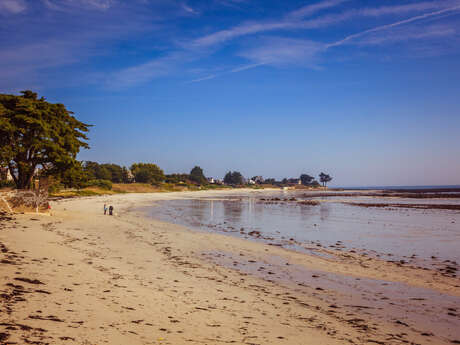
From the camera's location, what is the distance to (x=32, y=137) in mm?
27875

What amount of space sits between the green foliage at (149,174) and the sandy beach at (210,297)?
4942 inches

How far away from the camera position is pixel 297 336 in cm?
620

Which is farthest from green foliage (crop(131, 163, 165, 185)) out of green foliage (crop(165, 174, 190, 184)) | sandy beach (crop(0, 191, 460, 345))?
sandy beach (crop(0, 191, 460, 345))

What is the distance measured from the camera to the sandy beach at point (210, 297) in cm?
591

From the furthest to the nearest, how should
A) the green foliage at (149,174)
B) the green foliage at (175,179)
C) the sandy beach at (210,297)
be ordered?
the green foliage at (175,179)
the green foliage at (149,174)
the sandy beach at (210,297)

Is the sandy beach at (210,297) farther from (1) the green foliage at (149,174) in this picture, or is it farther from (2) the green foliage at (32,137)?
(1) the green foliage at (149,174)

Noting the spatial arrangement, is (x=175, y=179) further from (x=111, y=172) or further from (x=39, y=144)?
(x=39, y=144)

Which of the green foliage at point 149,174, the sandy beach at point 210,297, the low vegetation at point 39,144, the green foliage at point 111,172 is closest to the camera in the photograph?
the sandy beach at point 210,297

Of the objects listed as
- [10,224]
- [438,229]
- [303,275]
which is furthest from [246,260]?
[438,229]

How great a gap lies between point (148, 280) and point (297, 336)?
17.4 ft

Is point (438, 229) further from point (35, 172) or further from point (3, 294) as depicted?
point (35, 172)

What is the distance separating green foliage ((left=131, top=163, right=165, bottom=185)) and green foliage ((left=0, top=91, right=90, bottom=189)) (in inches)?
4223

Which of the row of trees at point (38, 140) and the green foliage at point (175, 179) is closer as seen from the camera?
the row of trees at point (38, 140)

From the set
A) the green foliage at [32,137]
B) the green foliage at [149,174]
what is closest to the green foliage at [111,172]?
the green foliage at [149,174]
